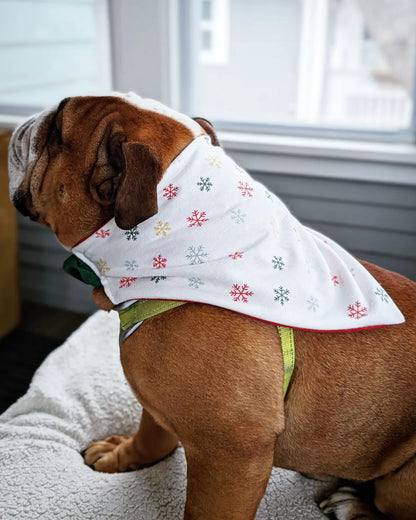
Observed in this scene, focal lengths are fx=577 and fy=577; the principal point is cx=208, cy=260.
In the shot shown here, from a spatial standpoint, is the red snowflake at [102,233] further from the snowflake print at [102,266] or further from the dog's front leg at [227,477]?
the dog's front leg at [227,477]

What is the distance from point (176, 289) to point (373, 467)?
52 cm

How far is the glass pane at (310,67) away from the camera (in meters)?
2.06

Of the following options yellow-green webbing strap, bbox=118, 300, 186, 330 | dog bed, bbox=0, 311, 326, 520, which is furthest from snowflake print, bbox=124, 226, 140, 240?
dog bed, bbox=0, 311, 326, 520

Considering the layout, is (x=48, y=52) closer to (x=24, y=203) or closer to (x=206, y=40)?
(x=206, y=40)

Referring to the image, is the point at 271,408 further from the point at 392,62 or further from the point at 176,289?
the point at 392,62

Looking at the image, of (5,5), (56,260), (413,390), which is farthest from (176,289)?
(5,5)

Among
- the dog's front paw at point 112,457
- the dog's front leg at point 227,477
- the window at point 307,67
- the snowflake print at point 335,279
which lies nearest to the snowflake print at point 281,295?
the snowflake print at point 335,279

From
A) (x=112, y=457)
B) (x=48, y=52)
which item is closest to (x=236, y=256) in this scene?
(x=112, y=457)

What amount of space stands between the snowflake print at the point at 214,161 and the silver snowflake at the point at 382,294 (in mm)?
363

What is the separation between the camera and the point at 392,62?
2.07 metres

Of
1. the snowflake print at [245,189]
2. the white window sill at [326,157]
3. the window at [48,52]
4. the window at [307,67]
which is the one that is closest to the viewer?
the snowflake print at [245,189]

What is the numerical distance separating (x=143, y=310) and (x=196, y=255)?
14cm

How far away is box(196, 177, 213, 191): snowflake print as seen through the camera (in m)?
0.96

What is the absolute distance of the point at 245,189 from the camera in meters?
0.99
